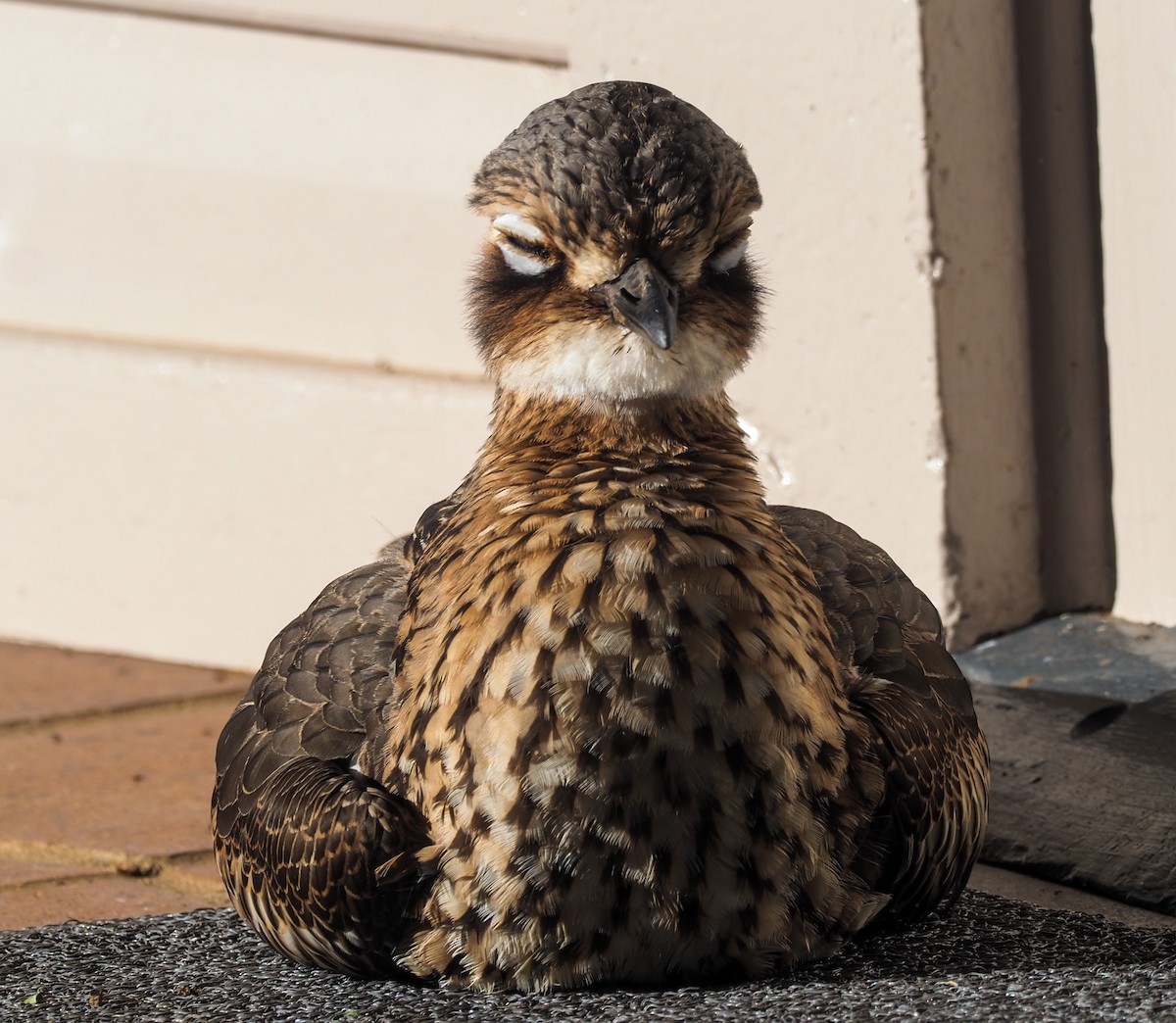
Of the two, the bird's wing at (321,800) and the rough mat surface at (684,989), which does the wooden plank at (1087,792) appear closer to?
the rough mat surface at (684,989)

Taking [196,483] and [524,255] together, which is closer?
[524,255]

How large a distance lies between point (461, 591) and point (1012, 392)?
1574 mm

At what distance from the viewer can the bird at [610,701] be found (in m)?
2.29

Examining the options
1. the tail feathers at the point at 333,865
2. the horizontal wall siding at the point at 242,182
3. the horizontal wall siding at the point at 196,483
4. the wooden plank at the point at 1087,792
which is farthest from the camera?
the horizontal wall siding at the point at 196,483

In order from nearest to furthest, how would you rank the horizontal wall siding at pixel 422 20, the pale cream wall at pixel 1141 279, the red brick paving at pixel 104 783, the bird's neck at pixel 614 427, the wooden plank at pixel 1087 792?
1. the bird's neck at pixel 614 427
2. the wooden plank at pixel 1087 792
3. the red brick paving at pixel 104 783
4. the pale cream wall at pixel 1141 279
5. the horizontal wall siding at pixel 422 20

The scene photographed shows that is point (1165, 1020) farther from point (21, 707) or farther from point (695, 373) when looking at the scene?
point (21, 707)

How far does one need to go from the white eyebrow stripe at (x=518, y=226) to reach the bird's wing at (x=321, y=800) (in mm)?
646

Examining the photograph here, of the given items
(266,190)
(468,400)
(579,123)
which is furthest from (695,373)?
(266,190)

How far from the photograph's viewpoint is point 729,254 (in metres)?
2.47

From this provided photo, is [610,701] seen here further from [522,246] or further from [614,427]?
[522,246]

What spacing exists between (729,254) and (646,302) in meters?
0.23

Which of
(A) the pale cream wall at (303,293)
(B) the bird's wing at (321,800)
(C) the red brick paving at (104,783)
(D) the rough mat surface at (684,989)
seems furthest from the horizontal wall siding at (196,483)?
(D) the rough mat surface at (684,989)

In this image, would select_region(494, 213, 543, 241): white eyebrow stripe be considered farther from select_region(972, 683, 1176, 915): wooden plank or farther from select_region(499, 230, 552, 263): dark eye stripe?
select_region(972, 683, 1176, 915): wooden plank

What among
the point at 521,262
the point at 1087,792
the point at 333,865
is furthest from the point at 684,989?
the point at 1087,792
